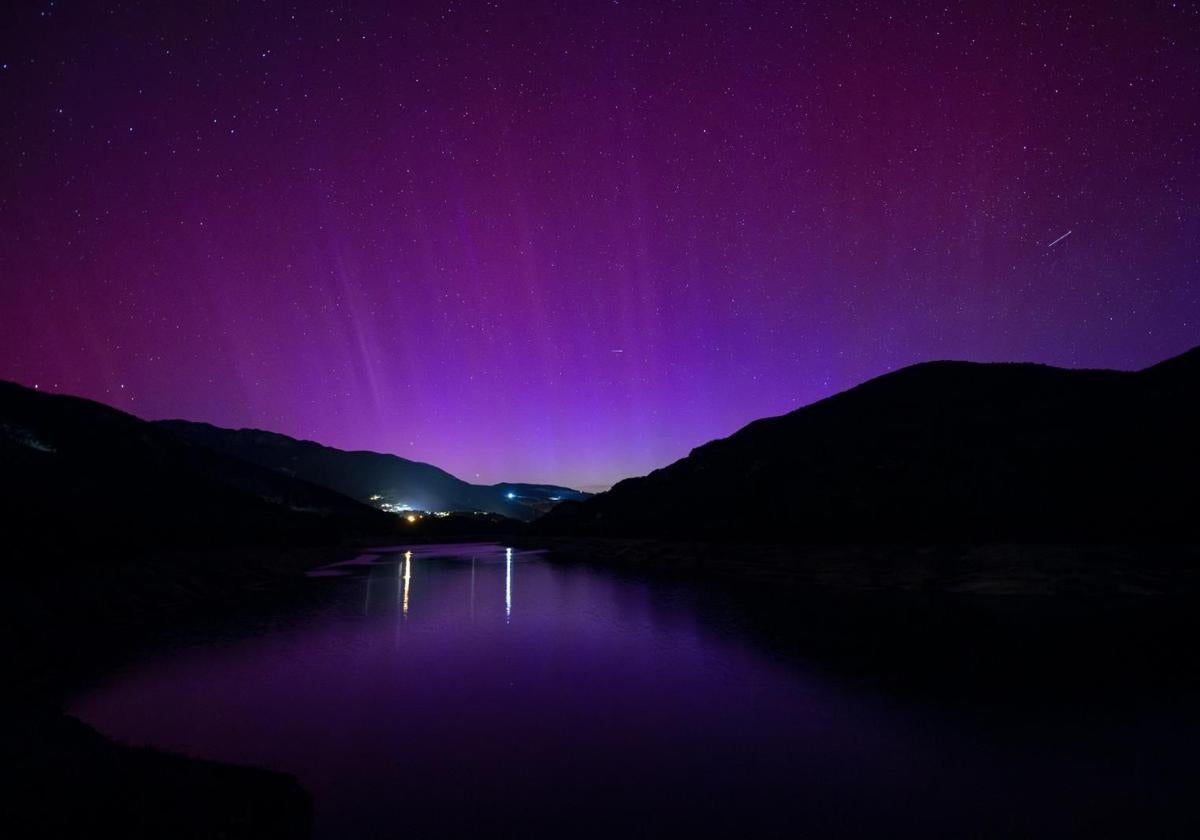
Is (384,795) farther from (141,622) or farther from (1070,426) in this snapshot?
(1070,426)

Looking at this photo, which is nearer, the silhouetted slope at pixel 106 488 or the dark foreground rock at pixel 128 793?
the dark foreground rock at pixel 128 793

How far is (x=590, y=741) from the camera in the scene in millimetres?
16000

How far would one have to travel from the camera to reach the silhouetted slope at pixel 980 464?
174ft

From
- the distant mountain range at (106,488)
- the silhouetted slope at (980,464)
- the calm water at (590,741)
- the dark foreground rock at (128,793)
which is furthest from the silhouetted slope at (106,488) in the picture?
the silhouetted slope at (980,464)

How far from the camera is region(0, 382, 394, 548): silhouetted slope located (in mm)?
39844

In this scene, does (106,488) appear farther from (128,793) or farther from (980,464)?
(980,464)

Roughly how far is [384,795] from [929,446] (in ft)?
267

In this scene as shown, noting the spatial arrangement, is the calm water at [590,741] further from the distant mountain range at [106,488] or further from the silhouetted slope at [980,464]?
the silhouetted slope at [980,464]

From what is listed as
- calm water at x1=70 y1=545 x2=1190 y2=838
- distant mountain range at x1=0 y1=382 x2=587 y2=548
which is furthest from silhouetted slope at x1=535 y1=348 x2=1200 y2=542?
distant mountain range at x1=0 y1=382 x2=587 y2=548

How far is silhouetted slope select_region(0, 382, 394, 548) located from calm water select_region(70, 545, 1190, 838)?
20.4m

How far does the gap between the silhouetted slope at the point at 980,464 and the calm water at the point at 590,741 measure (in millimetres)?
45122

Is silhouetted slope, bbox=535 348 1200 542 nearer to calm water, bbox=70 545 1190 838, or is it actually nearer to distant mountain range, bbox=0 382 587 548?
calm water, bbox=70 545 1190 838

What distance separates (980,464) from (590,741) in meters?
68.7

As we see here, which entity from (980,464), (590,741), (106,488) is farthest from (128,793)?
(106,488)
